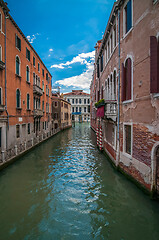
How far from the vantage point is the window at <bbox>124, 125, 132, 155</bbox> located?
719 centimetres

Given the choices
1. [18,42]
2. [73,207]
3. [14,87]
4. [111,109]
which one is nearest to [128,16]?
[111,109]

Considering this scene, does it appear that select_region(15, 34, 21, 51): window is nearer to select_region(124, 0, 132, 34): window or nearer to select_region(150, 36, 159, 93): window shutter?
select_region(124, 0, 132, 34): window

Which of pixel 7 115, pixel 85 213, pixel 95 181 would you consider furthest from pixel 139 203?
pixel 7 115

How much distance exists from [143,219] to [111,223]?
98cm

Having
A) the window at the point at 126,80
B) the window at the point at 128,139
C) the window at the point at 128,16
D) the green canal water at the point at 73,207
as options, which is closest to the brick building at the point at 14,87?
the green canal water at the point at 73,207

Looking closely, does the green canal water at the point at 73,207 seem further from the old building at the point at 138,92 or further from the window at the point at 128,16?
the window at the point at 128,16

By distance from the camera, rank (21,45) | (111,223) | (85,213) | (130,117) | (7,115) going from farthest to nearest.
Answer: (21,45) → (7,115) → (130,117) → (85,213) → (111,223)

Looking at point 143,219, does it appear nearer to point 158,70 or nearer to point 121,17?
point 158,70

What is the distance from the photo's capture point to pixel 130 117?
6957mm

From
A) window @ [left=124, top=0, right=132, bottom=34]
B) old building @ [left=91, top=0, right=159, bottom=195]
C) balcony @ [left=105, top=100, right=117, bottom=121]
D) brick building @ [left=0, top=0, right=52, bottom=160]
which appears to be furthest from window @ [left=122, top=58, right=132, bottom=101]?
brick building @ [left=0, top=0, right=52, bottom=160]

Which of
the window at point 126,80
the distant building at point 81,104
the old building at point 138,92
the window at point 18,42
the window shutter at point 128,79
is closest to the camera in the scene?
the old building at point 138,92

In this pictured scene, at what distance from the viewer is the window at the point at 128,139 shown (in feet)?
23.6

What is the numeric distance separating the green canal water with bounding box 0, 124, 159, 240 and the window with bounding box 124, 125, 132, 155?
1.40 m

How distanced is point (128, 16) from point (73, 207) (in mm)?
8746
